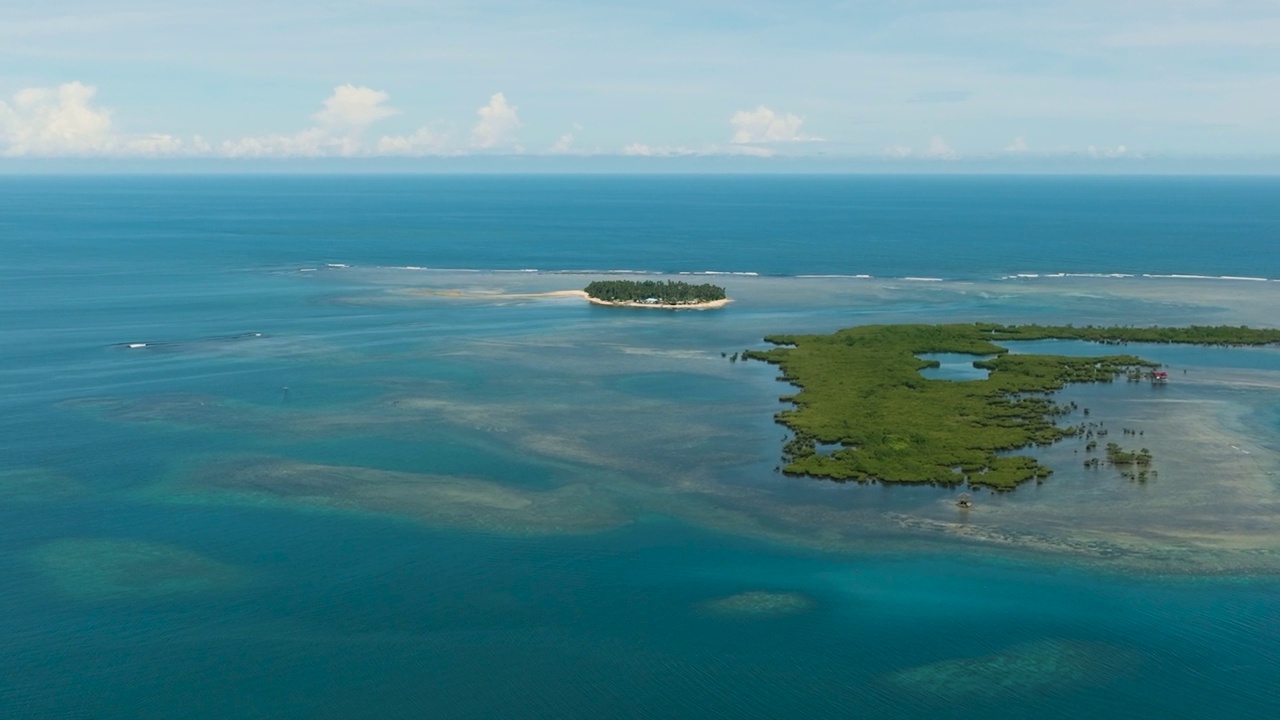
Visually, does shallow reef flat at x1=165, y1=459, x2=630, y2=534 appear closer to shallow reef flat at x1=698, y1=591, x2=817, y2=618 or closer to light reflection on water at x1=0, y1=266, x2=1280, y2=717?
light reflection on water at x1=0, y1=266, x2=1280, y2=717

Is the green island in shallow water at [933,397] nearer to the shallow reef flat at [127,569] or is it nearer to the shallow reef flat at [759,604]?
the shallow reef flat at [759,604]

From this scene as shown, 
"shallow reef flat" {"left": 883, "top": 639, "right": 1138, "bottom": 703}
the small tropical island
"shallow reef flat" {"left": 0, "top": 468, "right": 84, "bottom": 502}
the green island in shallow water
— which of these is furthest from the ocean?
the small tropical island

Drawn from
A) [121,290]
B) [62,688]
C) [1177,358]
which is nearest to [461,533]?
[62,688]

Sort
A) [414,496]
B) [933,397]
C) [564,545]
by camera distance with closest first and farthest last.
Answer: [564,545] < [414,496] < [933,397]

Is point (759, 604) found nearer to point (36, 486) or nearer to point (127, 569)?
point (127, 569)

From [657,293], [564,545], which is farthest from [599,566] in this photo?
[657,293]

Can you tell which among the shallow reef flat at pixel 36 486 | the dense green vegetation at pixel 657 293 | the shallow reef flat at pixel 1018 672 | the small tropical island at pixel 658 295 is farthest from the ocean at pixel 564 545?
the dense green vegetation at pixel 657 293
